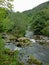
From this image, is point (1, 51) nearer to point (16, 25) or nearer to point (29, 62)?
point (29, 62)

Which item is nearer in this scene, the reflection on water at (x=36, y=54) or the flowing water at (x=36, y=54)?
the flowing water at (x=36, y=54)

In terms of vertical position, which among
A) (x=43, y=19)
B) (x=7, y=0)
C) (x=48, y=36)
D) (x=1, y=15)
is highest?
(x=7, y=0)

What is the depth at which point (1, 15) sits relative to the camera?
342 inches

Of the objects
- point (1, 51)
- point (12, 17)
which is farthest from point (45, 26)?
point (1, 51)

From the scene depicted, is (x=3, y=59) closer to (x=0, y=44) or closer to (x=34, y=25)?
(x=0, y=44)

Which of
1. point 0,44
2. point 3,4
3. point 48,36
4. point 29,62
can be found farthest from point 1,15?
point 48,36

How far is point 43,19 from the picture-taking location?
2485 inches

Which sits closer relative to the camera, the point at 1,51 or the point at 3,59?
the point at 3,59

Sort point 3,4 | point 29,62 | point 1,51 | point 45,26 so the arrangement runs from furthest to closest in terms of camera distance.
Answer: point 45,26
point 29,62
point 1,51
point 3,4

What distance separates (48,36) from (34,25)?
867 cm

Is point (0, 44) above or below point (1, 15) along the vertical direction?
below

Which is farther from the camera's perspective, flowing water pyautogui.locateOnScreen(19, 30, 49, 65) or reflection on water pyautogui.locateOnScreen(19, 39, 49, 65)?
reflection on water pyautogui.locateOnScreen(19, 39, 49, 65)

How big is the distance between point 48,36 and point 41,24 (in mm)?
7269

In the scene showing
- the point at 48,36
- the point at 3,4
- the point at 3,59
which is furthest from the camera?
the point at 48,36
